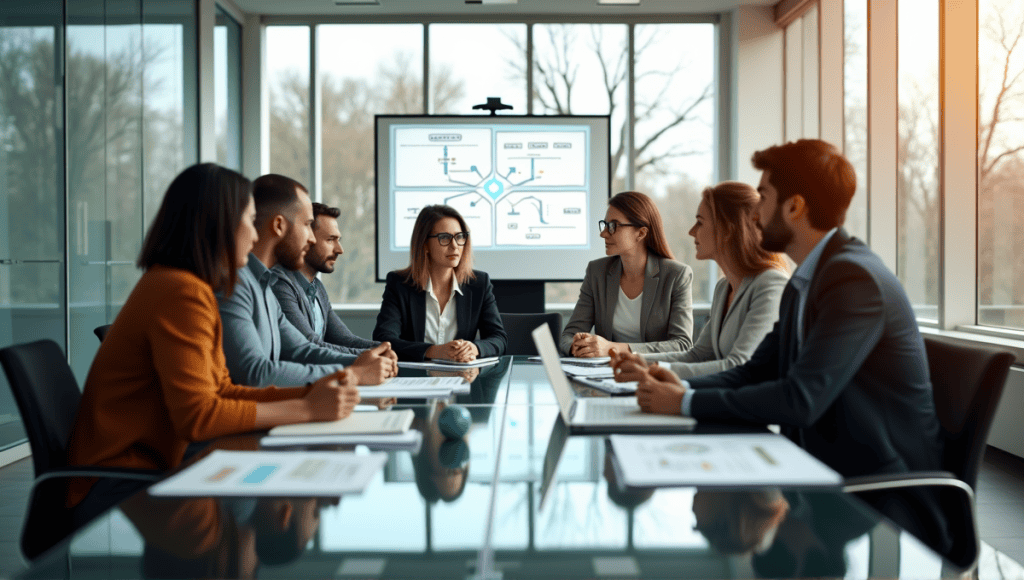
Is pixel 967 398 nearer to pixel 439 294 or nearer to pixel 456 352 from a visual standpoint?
pixel 456 352

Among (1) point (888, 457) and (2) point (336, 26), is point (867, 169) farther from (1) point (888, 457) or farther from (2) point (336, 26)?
(2) point (336, 26)

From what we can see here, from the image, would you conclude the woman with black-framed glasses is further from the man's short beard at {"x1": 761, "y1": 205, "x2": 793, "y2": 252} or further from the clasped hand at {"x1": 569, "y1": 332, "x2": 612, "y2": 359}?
the man's short beard at {"x1": 761, "y1": 205, "x2": 793, "y2": 252}

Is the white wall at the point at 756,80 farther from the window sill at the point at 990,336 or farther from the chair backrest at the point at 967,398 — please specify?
the chair backrest at the point at 967,398

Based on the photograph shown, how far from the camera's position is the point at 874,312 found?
61.6 inches

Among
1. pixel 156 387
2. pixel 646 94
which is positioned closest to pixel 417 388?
pixel 156 387

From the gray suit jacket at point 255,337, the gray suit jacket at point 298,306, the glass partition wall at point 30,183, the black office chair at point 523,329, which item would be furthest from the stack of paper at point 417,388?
the glass partition wall at point 30,183

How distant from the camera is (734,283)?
8.94 ft

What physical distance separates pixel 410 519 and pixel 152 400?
2.79 ft

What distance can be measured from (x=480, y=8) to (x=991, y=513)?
17.1 feet

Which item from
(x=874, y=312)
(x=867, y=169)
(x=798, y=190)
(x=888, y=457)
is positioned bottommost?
(x=888, y=457)

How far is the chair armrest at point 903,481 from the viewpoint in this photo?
1234 millimetres

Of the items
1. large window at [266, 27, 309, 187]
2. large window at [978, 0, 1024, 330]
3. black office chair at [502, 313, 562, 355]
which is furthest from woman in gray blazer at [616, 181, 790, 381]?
large window at [266, 27, 309, 187]

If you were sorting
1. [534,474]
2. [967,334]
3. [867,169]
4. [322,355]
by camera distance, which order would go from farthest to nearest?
1. [867,169]
2. [967,334]
3. [322,355]
4. [534,474]

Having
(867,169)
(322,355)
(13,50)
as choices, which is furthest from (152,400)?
(867,169)
